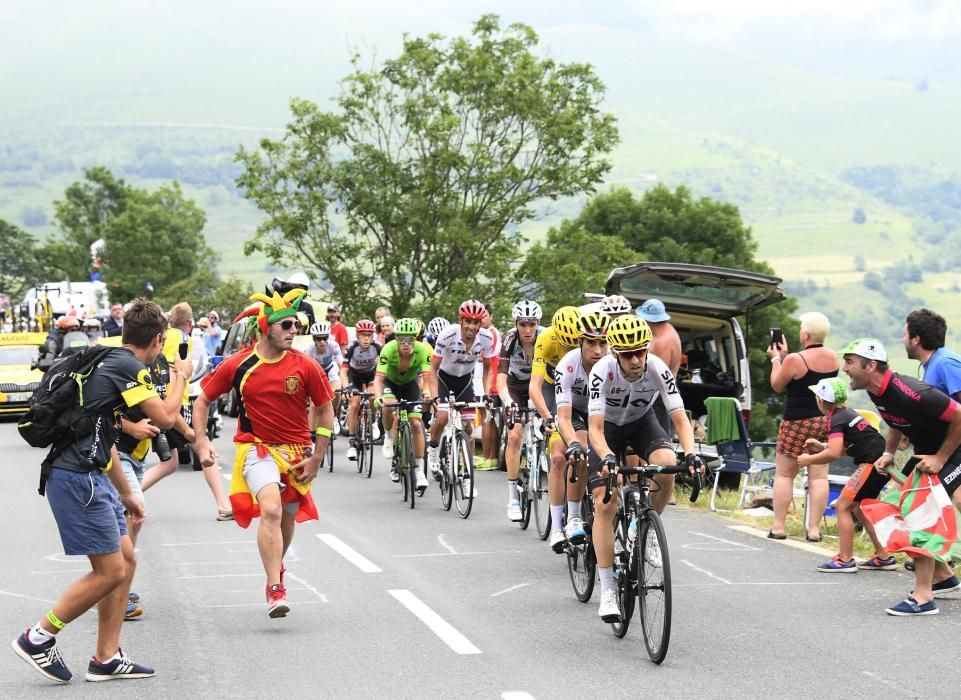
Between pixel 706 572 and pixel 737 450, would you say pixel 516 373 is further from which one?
pixel 706 572

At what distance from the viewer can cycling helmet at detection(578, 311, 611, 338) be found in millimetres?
9125

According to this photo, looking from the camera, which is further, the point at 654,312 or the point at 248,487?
the point at 654,312

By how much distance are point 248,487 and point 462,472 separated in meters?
5.26

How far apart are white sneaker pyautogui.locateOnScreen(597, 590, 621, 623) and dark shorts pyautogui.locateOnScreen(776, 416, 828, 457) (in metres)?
4.36

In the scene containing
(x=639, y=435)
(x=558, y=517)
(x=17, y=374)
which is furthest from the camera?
(x=17, y=374)

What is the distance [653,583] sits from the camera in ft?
24.9

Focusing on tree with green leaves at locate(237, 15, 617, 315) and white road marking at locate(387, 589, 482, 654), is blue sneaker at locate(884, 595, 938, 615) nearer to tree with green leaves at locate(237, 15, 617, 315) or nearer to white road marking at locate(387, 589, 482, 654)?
white road marking at locate(387, 589, 482, 654)

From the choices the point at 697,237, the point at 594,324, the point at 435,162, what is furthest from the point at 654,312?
the point at 697,237

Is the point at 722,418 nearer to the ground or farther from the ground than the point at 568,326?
nearer to the ground

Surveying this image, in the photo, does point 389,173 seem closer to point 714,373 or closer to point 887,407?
point 714,373

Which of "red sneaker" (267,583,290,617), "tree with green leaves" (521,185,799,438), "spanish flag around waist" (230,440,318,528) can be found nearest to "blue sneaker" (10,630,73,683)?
"red sneaker" (267,583,290,617)

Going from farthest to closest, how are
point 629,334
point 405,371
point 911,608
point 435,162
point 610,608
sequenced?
point 435,162 → point 405,371 → point 911,608 → point 610,608 → point 629,334

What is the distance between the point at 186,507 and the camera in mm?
14969

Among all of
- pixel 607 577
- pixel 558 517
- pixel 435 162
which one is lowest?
pixel 607 577
